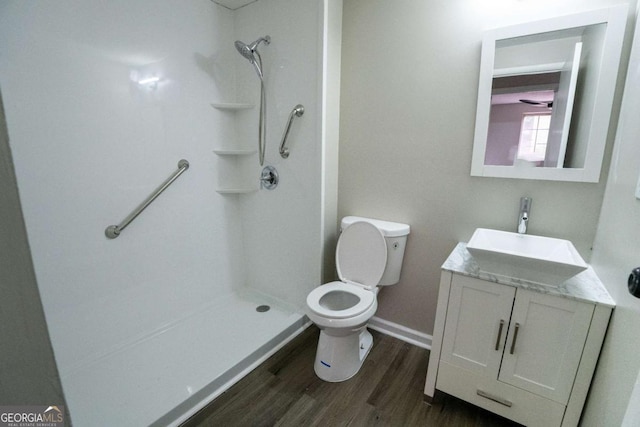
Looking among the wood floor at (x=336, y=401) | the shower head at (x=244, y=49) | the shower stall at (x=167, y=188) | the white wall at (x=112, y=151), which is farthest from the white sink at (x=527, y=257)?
the white wall at (x=112, y=151)

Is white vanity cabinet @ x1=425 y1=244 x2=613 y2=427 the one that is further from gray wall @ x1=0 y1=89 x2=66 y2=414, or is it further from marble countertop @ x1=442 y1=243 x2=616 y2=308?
gray wall @ x1=0 y1=89 x2=66 y2=414

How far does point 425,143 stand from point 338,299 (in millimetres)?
1092

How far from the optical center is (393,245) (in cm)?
174

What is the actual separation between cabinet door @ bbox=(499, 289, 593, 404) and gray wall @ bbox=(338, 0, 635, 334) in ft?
1.50

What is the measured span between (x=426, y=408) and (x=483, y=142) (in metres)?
1.41

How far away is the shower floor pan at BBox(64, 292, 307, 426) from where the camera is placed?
4.39 ft

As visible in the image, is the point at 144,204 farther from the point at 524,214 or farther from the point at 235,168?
the point at 524,214

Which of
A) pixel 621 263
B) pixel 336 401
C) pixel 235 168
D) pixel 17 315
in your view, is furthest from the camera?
pixel 235 168

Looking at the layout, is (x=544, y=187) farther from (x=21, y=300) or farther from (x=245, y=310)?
(x=245, y=310)

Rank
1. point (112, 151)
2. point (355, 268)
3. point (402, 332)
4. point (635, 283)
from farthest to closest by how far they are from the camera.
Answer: point (402, 332)
point (355, 268)
point (112, 151)
point (635, 283)

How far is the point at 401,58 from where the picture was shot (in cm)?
166

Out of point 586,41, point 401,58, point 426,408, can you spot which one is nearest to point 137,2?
point 401,58

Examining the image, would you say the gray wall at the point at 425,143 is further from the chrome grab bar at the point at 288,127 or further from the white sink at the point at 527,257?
the chrome grab bar at the point at 288,127

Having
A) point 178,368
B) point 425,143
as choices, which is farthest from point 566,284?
point 178,368
